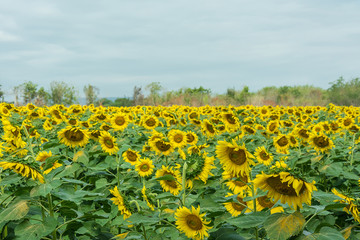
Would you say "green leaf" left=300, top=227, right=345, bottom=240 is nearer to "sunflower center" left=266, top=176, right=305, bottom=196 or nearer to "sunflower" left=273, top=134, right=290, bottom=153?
"sunflower center" left=266, top=176, right=305, bottom=196

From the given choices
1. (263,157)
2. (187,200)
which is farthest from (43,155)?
(263,157)

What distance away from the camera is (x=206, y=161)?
2.01 meters

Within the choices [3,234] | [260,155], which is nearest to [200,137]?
[260,155]

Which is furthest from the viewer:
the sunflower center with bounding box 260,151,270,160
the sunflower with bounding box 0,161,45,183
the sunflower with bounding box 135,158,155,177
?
the sunflower center with bounding box 260,151,270,160

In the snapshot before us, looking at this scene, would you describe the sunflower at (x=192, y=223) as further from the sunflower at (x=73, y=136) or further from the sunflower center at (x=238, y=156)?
the sunflower at (x=73, y=136)

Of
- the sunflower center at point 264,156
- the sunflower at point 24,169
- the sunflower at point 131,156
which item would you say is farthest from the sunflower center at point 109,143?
the sunflower at point 24,169

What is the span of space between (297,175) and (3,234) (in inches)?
59.5

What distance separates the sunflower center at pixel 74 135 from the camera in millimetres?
3543

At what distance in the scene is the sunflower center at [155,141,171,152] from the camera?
371 cm

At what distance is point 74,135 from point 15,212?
2.00 metres

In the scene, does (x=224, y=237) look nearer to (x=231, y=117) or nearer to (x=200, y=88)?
(x=231, y=117)

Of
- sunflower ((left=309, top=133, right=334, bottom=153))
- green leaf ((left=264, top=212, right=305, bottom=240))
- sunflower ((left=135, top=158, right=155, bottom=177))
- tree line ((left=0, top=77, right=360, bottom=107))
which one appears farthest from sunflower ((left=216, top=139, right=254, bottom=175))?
tree line ((left=0, top=77, right=360, bottom=107))

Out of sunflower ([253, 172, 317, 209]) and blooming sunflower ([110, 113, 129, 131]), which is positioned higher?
blooming sunflower ([110, 113, 129, 131])

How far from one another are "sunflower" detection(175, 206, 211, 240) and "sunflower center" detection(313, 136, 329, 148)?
105 inches
